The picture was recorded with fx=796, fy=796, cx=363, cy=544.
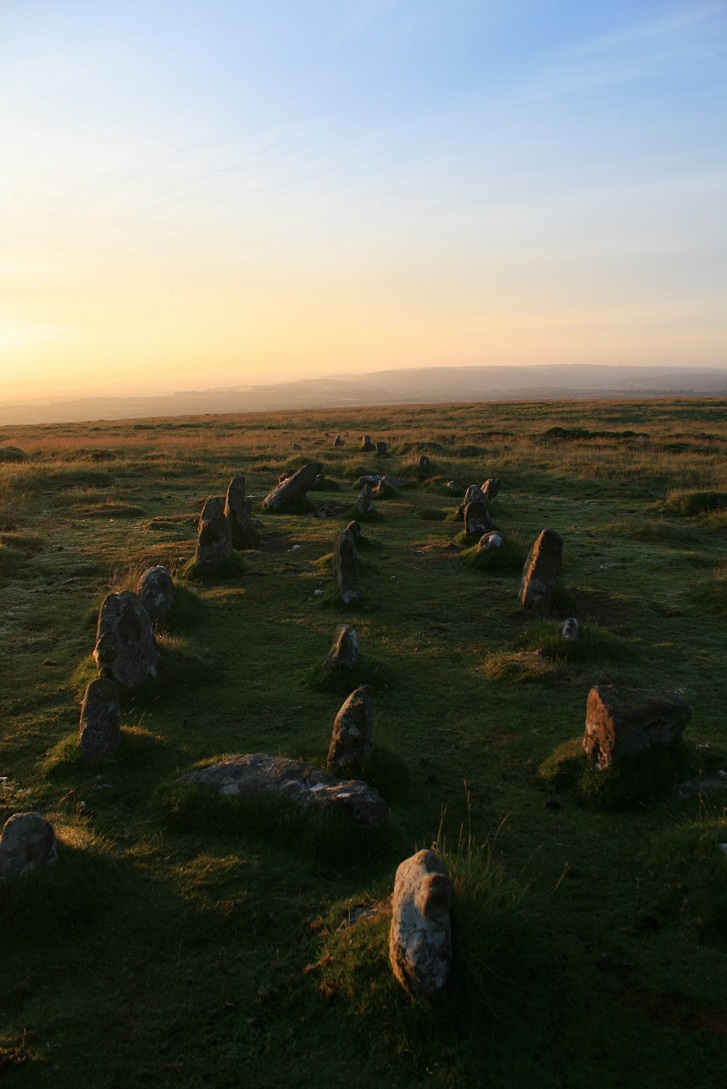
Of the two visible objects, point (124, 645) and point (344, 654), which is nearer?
point (124, 645)

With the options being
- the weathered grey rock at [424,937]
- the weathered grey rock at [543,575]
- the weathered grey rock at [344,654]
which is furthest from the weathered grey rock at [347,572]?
the weathered grey rock at [424,937]

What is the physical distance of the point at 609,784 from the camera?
7.98 metres

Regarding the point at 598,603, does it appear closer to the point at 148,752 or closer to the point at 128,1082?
the point at 148,752

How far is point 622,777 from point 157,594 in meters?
8.47

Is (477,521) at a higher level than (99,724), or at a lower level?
higher

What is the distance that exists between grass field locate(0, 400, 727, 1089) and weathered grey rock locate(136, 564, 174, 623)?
0.34m

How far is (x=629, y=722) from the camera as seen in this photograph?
8102 mm

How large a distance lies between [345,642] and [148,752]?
10.4 ft

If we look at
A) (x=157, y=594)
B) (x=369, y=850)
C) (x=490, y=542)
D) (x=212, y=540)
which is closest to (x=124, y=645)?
(x=157, y=594)

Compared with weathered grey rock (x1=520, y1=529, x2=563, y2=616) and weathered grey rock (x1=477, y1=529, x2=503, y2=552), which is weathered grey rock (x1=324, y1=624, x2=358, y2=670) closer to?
weathered grey rock (x1=520, y1=529, x2=563, y2=616)

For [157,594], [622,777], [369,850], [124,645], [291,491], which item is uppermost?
[291,491]

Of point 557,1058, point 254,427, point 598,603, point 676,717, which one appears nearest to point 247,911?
point 557,1058

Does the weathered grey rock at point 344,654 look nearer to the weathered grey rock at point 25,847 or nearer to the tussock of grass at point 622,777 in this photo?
the tussock of grass at point 622,777

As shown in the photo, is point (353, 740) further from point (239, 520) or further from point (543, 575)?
point (239, 520)
